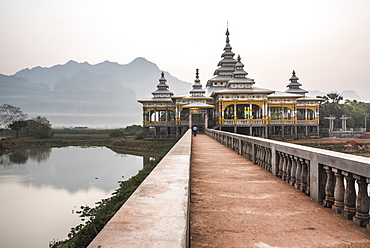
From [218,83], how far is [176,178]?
46.8 m

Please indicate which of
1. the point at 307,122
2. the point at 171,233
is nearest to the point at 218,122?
the point at 307,122

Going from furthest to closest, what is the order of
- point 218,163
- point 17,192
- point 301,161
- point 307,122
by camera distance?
point 307,122
point 17,192
point 218,163
point 301,161

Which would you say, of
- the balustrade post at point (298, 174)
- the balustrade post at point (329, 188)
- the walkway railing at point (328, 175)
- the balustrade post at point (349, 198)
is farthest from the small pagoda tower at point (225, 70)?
the balustrade post at point (349, 198)

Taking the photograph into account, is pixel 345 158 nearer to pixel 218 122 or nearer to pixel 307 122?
pixel 218 122

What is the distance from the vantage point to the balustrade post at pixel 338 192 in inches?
158

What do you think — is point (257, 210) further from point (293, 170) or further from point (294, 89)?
A: point (294, 89)

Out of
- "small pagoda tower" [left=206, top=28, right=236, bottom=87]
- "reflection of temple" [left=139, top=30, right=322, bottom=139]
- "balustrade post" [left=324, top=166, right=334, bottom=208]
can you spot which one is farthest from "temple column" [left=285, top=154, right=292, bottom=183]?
"small pagoda tower" [left=206, top=28, right=236, bottom=87]

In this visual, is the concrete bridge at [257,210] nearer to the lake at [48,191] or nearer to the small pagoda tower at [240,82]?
the lake at [48,191]

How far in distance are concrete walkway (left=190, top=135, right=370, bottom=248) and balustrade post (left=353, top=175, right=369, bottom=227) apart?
0.11m

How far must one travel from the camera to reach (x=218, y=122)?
39.1 metres

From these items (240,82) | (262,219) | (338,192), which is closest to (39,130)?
(240,82)

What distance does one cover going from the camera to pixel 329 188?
4.34 meters

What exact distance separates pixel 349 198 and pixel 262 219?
3.96 ft

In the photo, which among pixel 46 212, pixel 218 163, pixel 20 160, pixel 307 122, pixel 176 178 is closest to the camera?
pixel 176 178
